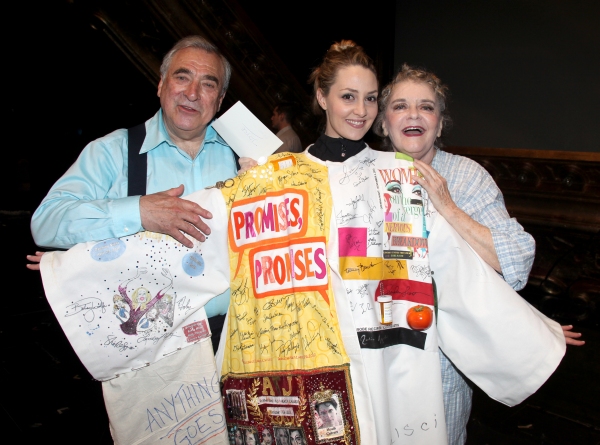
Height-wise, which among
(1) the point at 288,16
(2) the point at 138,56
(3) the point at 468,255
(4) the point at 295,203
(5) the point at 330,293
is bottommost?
(5) the point at 330,293

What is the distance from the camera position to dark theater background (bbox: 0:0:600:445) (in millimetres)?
2898

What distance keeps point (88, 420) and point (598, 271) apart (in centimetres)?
411

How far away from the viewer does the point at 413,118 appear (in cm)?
164

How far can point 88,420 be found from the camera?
2.59m

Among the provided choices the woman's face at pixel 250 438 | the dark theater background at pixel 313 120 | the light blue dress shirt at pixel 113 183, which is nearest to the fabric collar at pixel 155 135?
the light blue dress shirt at pixel 113 183

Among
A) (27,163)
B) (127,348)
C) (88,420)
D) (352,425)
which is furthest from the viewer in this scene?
(27,163)

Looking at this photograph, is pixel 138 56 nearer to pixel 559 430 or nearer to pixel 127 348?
pixel 127 348

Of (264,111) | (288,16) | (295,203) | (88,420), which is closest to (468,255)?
(295,203)

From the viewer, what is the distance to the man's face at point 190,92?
1.62m

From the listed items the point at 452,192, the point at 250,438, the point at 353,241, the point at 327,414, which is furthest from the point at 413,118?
the point at 250,438

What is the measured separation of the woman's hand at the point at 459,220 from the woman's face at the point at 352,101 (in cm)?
26

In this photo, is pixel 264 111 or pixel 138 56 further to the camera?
pixel 264 111

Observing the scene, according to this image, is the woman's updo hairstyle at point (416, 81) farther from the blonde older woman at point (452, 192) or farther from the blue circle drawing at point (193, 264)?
the blue circle drawing at point (193, 264)

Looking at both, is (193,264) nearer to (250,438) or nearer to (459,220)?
(250,438)
